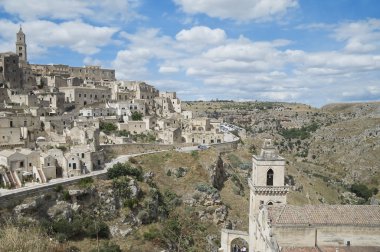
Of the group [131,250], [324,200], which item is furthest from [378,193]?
[131,250]

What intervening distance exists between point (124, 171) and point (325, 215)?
24.7 meters

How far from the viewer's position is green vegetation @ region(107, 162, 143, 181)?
42.5 m

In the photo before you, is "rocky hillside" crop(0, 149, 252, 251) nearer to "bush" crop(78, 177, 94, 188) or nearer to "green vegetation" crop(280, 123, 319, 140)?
"bush" crop(78, 177, 94, 188)

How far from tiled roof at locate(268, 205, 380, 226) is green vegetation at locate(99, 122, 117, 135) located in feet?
119

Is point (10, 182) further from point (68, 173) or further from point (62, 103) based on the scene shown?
point (62, 103)

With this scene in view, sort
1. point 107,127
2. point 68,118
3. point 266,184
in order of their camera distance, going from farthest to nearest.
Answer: point 107,127, point 68,118, point 266,184

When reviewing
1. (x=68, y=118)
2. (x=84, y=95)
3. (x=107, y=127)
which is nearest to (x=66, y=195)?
(x=68, y=118)

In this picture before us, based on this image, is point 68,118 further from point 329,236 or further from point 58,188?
point 329,236

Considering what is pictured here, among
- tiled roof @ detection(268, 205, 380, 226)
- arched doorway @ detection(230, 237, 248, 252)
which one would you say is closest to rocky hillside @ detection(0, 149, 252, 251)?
arched doorway @ detection(230, 237, 248, 252)

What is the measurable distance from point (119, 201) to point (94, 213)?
3121 millimetres

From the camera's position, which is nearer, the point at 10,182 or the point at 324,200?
the point at 10,182

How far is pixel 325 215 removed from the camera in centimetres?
2489

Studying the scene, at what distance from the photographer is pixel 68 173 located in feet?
135

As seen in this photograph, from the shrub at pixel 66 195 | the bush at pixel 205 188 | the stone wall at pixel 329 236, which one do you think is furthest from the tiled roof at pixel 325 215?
the bush at pixel 205 188
